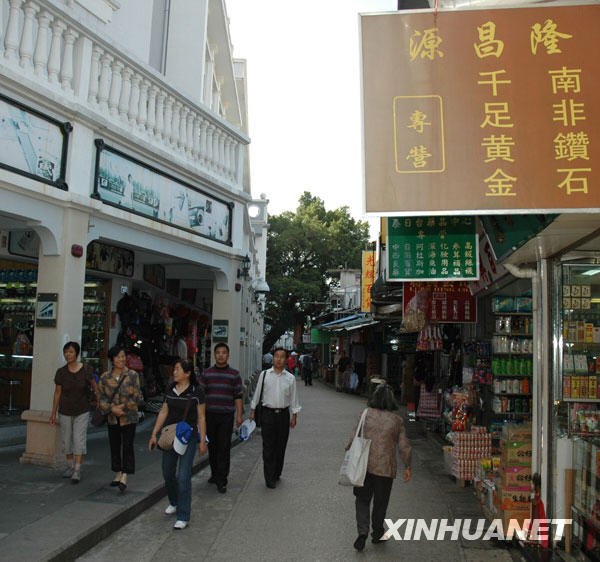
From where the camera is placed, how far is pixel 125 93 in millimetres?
8953

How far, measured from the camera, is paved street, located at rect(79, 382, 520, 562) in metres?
5.31

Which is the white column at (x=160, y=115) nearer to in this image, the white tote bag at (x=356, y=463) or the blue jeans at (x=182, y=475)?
the blue jeans at (x=182, y=475)

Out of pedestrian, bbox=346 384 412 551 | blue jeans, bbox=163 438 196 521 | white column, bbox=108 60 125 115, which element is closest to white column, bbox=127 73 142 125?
white column, bbox=108 60 125 115

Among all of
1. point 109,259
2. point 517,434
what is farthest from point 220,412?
point 109,259

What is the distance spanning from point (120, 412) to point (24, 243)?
174 inches

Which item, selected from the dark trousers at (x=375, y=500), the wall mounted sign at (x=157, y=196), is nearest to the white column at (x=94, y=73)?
the wall mounted sign at (x=157, y=196)

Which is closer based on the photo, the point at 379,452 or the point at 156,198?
the point at 379,452

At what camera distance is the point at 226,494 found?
24.2ft

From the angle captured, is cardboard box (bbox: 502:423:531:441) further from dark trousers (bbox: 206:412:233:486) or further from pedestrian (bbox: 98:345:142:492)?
pedestrian (bbox: 98:345:142:492)

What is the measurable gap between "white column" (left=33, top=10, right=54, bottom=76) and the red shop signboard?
22.3ft

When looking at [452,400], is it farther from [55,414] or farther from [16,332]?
[16,332]

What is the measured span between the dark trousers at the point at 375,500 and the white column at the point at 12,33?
20.7ft

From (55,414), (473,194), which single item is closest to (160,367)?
(55,414)

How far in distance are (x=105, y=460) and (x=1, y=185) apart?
3963 millimetres
